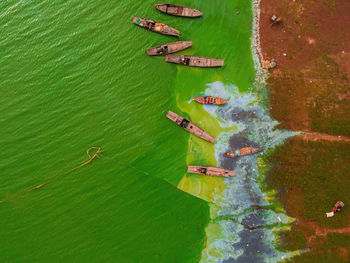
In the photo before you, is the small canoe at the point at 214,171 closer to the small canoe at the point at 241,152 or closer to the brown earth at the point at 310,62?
the small canoe at the point at 241,152

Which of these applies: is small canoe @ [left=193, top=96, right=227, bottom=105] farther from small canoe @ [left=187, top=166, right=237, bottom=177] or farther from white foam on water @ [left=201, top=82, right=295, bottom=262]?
small canoe @ [left=187, top=166, right=237, bottom=177]

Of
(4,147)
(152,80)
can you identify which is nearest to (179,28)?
(152,80)

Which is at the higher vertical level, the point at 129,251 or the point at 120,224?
the point at 120,224

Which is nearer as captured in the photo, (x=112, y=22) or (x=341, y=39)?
(x=341, y=39)

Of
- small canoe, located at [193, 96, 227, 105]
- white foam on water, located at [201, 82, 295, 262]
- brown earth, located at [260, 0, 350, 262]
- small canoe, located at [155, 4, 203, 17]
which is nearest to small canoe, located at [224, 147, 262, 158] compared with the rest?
white foam on water, located at [201, 82, 295, 262]

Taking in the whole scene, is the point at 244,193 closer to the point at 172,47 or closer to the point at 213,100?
the point at 213,100

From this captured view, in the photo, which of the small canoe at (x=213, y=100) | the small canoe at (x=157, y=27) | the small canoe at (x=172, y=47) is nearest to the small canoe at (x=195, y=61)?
the small canoe at (x=172, y=47)

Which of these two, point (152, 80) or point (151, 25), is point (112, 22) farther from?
point (152, 80)
